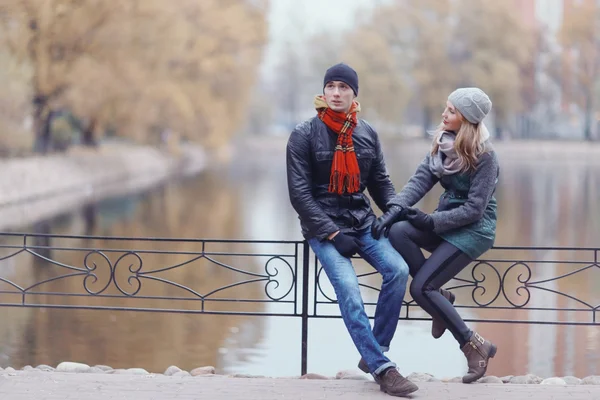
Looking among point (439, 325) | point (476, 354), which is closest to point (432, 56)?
point (439, 325)

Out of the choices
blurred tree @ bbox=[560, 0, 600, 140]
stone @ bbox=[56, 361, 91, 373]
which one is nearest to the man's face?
stone @ bbox=[56, 361, 91, 373]

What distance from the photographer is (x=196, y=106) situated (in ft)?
104

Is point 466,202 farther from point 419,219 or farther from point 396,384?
point 396,384

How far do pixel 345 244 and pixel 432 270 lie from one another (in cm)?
46

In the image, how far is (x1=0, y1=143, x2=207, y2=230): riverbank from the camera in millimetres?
21620

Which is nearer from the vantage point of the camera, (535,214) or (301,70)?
(535,214)

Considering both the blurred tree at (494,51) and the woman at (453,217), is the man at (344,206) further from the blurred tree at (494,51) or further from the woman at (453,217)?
the blurred tree at (494,51)

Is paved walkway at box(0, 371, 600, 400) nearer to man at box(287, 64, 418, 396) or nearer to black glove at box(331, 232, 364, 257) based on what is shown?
man at box(287, 64, 418, 396)

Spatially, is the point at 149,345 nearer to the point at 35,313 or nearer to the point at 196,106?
the point at 35,313

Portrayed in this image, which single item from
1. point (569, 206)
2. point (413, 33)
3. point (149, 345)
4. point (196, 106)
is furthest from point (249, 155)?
point (149, 345)

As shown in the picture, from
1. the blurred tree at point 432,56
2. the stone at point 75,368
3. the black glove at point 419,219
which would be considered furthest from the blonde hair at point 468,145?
the blurred tree at point 432,56

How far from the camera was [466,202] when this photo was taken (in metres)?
4.83

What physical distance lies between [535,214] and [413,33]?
39.0 metres

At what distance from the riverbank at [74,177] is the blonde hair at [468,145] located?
14.1 m
